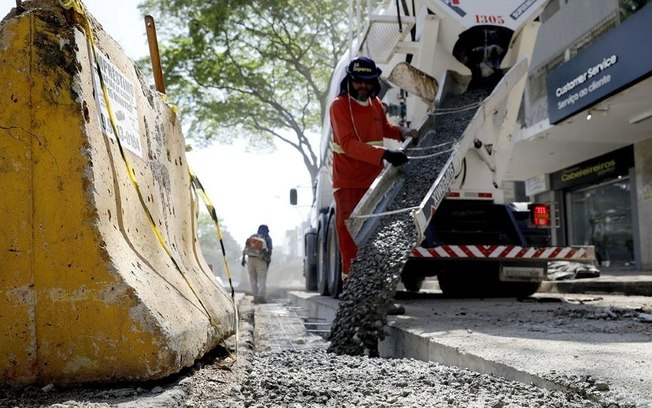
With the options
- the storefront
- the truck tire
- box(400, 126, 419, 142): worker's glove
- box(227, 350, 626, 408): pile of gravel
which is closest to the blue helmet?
box(400, 126, 419, 142): worker's glove

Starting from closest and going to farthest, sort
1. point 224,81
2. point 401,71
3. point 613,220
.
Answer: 1. point 401,71
2. point 613,220
3. point 224,81

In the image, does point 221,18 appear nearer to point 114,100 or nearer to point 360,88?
point 360,88

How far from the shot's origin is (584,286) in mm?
9367

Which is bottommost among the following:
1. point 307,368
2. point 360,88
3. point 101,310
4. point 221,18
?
point 307,368

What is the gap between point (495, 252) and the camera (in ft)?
20.3

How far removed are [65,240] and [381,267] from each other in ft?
7.81

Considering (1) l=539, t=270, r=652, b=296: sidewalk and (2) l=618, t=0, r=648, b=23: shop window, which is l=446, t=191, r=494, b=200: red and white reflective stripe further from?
(2) l=618, t=0, r=648, b=23: shop window

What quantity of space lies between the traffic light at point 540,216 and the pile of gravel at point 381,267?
1.39m

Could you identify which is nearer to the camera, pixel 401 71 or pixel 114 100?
pixel 114 100

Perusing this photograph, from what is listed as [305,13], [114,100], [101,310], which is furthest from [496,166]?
[305,13]

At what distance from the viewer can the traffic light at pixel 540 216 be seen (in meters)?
6.49

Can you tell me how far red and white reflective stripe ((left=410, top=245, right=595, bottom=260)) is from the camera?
6043mm

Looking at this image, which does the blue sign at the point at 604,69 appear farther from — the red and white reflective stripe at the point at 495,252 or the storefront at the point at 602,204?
the red and white reflective stripe at the point at 495,252

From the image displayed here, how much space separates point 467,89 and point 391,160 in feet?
5.80
